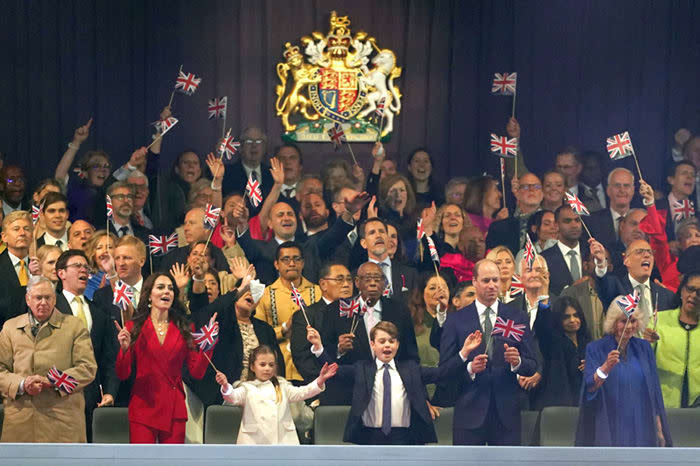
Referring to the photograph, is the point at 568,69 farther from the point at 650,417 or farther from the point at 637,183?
the point at 650,417

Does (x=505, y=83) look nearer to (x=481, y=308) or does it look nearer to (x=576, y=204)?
(x=576, y=204)

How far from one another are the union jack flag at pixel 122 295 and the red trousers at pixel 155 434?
0.73 metres

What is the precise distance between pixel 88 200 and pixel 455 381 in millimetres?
2891

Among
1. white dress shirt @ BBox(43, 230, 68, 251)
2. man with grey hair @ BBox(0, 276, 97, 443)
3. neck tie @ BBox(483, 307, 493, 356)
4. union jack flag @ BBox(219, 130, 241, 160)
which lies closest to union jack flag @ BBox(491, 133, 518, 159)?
union jack flag @ BBox(219, 130, 241, 160)

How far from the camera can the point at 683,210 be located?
9812 mm

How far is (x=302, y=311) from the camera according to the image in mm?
8430

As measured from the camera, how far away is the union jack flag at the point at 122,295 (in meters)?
8.28

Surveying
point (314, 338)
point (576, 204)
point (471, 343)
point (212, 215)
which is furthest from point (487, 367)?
point (212, 215)

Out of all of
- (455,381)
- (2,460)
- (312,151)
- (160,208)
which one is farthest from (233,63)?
(2,460)

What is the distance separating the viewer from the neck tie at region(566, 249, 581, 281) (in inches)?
354

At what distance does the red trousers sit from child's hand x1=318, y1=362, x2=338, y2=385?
32.3 inches

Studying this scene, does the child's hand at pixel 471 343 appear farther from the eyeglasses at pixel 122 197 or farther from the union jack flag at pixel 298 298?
the eyeglasses at pixel 122 197

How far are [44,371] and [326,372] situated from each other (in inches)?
62.1

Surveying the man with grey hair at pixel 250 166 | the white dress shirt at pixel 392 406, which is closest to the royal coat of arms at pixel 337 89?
the man with grey hair at pixel 250 166
